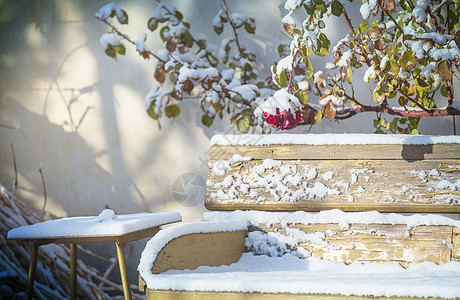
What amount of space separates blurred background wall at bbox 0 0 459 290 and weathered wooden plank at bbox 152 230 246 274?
3.16 ft

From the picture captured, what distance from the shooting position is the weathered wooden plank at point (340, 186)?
3.86 ft

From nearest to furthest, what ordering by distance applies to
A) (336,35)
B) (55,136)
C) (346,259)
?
1. (346,259)
2. (336,35)
3. (55,136)

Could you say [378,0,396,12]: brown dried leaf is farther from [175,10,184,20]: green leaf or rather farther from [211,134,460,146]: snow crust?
[175,10,184,20]: green leaf

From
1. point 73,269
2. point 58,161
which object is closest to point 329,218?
point 73,269

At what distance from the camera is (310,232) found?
1230mm

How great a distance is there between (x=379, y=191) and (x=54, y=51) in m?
1.87

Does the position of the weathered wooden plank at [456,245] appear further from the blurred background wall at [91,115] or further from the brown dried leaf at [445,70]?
the blurred background wall at [91,115]

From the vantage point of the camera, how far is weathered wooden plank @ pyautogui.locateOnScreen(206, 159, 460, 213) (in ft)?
3.86

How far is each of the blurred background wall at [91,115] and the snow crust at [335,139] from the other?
84 centimetres

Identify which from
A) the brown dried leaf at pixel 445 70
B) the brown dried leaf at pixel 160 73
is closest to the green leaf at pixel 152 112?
the brown dried leaf at pixel 160 73

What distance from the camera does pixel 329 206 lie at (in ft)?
4.02

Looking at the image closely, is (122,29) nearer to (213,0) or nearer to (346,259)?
(213,0)

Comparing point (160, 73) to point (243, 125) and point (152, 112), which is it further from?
point (243, 125)

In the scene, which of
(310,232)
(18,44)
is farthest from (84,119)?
(310,232)
